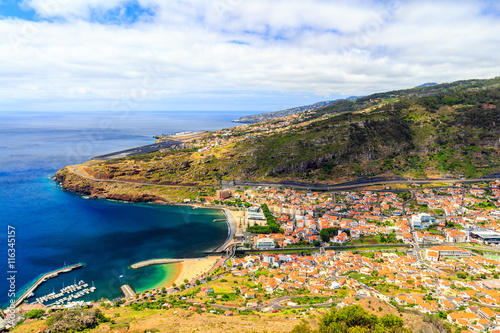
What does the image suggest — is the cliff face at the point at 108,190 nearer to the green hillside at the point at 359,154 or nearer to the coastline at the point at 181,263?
the coastline at the point at 181,263

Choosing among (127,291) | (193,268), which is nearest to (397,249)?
(193,268)

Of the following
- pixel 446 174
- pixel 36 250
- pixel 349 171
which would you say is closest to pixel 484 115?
pixel 446 174

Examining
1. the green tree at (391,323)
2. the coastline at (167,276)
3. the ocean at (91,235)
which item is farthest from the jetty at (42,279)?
the green tree at (391,323)

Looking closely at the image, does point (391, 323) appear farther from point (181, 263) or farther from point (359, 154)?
point (359, 154)

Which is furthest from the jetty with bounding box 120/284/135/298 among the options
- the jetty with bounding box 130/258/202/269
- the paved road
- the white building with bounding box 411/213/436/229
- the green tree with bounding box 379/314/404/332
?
the white building with bounding box 411/213/436/229

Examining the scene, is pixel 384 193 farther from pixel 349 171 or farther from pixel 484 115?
pixel 484 115
